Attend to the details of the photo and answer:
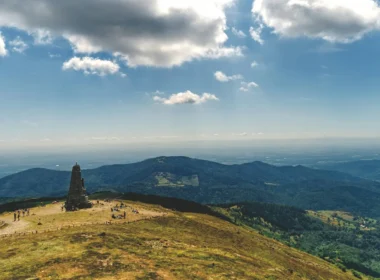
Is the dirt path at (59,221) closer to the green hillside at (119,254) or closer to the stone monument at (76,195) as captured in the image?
the green hillside at (119,254)

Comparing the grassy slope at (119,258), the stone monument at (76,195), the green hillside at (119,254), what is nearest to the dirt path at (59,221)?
the green hillside at (119,254)

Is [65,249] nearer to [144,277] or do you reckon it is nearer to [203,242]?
[144,277]

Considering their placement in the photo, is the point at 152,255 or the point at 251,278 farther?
the point at 152,255

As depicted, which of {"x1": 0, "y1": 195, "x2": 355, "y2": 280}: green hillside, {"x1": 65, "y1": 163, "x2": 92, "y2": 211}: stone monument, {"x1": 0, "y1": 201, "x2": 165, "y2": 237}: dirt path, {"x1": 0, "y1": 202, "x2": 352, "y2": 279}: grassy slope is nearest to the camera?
{"x1": 0, "y1": 202, "x2": 352, "y2": 279}: grassy slope

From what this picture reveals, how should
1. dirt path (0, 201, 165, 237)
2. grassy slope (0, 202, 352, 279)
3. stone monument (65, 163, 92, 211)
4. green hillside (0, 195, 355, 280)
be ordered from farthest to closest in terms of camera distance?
1. stone monument (65, 163, 92, 211)
2. dirt path (0, 201, 165, 237)
3. green hillside (0, 195, 355, 280)
4. grassy slope (0, 202, 352, 279)

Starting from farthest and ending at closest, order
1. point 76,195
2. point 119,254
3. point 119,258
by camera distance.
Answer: point 76,195, point 119,254, point 119,258

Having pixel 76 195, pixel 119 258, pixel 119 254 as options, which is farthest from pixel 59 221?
pixel 119 258

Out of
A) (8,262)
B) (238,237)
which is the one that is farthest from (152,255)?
(238,237)

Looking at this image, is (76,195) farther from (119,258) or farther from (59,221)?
(119,258)

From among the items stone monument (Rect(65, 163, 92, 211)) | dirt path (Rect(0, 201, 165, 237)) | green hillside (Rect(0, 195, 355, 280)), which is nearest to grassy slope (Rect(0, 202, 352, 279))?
green hillside (Rect(0, 195, 355, 280))

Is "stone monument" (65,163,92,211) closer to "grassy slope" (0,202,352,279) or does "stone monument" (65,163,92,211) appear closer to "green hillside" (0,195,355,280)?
"green hillside" (0,195,355,280)

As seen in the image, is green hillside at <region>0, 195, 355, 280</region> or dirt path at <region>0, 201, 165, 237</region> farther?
dirt path at <region>0, 201, 165, 237</region>
